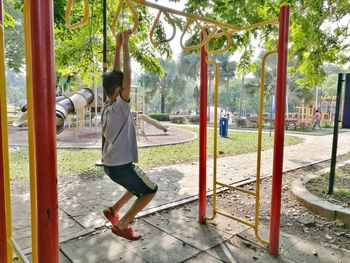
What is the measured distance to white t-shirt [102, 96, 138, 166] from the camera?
2.42 m

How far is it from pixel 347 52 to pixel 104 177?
7545 millimetres

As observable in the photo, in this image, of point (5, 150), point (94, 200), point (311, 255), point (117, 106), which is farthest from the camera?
point (94, 200)

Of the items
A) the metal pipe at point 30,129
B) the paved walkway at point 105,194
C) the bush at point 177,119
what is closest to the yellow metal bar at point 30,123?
→ the metal pipe at point 30,129

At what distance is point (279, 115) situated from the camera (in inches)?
99.2

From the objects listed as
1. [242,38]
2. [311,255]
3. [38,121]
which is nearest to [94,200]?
[311,255]

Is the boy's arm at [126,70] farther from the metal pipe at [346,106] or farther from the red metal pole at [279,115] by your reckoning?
the metal pipe at [346,106]

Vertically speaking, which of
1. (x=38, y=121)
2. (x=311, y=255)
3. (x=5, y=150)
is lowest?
(x=311, y=255)

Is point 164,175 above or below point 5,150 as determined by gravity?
below

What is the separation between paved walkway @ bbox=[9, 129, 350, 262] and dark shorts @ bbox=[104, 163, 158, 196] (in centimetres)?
95

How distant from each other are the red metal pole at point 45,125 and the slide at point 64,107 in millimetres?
4341

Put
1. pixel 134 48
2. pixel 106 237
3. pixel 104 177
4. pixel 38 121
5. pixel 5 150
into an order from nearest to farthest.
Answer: pixel 38 121
pixel 5 150
pixel 106 237
pixel 104 177
pixel 134 48

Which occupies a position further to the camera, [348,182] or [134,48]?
[134,48]

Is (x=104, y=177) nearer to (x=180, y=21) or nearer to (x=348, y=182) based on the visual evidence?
(x=180, y=21)

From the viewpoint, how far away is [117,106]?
242cm
